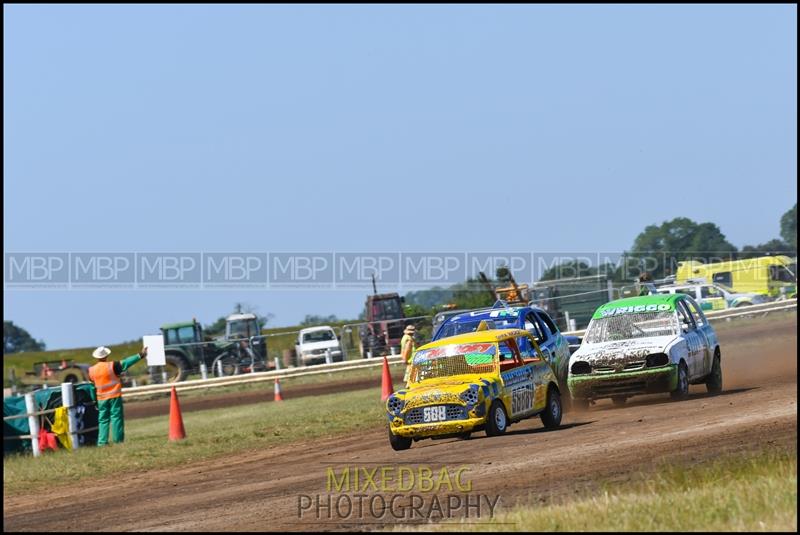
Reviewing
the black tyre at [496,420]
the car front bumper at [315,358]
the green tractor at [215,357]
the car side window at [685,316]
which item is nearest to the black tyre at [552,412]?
the black tyre at [496,420]

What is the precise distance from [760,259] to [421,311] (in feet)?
37.7

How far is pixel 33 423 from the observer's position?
19750 mm

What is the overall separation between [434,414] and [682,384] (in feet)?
14.8

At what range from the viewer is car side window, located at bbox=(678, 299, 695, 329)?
58.9ft

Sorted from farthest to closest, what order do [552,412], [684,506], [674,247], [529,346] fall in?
[674,247] → [529,346] → [552,412] → [684,506]

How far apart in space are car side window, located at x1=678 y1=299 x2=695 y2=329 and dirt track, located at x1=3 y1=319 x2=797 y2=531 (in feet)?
3.70

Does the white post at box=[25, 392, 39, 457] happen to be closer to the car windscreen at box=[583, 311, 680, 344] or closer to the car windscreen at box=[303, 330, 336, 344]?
the car windscreen at box=[583, 311, 680, 344]

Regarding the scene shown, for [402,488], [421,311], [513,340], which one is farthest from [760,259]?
[402,488]

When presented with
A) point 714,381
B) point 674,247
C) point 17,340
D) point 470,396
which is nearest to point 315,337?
point 674,247

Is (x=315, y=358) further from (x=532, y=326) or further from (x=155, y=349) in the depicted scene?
(x=532, y=326)

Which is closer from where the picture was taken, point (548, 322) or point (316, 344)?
point (548, 322)

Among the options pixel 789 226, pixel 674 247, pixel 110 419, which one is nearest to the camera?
pixel 110 419

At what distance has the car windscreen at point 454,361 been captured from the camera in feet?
49.5

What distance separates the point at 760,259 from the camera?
40156mm
